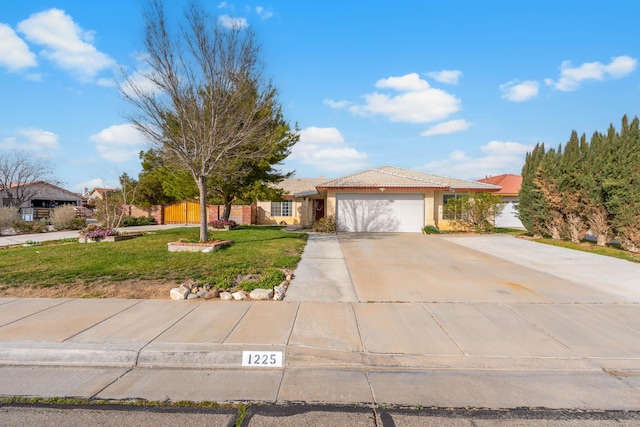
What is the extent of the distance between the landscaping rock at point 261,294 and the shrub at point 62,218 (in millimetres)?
17652

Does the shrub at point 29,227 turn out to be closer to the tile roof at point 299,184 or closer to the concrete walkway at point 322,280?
the concrete walkway at point 322,280

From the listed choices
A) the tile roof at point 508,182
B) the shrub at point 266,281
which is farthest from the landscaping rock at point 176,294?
the tile roof at point 508,182

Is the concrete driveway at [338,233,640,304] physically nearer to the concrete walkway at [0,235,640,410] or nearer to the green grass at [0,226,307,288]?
the concrete walkway at [0,235,640,410]

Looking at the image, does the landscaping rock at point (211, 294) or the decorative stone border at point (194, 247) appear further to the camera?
the decorative stone border at point (194, 247)

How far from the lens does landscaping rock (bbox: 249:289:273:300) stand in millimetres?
5707

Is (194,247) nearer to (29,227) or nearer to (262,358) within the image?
(262,358)

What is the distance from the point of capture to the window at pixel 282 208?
2642 centimetres

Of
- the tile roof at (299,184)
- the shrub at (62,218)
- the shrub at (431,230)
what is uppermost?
the tile roof at (299,184)

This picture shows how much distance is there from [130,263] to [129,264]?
104 mm

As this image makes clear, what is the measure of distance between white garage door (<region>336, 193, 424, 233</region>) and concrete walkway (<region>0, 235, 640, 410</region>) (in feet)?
44.1

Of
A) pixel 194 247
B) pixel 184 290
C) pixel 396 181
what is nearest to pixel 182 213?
pixel 396 181

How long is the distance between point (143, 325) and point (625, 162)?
50.2 feet

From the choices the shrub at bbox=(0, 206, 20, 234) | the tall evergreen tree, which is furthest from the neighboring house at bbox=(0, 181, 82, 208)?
the tall evergreen tree

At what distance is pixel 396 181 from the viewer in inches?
762
